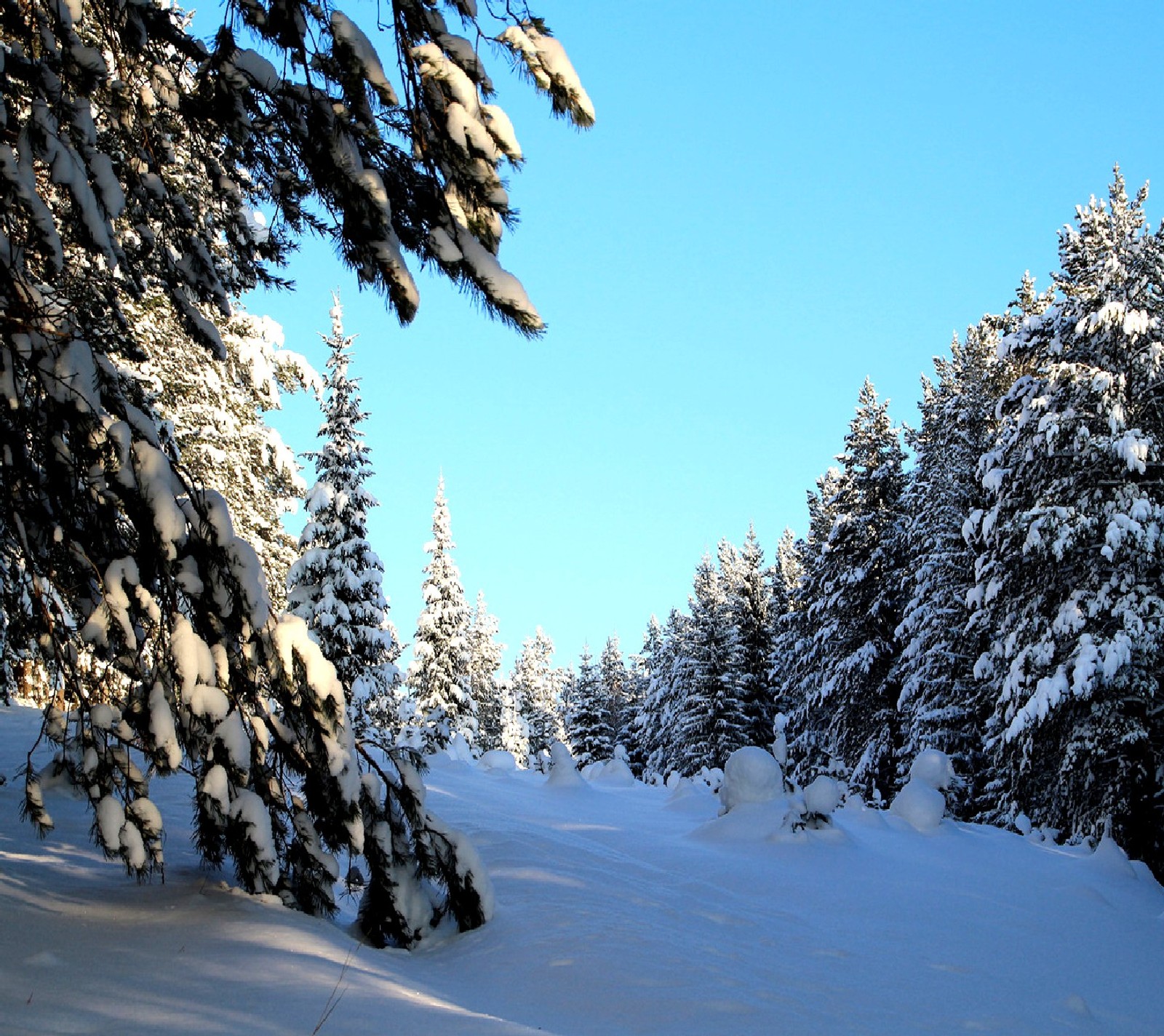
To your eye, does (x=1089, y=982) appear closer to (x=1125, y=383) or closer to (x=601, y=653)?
(x=1125, y=383)

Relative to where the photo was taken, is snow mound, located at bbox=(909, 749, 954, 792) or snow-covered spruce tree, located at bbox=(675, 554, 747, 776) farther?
snow-covered spruce tree, located at bbox=(675, 554, 747, 776)

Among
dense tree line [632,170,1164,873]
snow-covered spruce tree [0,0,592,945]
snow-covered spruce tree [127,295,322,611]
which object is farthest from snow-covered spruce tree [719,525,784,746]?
snow-covered spruce tree [0,0,592,945]

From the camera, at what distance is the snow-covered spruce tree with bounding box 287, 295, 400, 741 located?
2108cm

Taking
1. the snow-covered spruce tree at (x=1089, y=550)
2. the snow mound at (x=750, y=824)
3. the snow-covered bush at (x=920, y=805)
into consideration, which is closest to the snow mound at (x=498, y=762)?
the snow mound at (x=750, y=824)

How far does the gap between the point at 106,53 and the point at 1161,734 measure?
16.3 meters

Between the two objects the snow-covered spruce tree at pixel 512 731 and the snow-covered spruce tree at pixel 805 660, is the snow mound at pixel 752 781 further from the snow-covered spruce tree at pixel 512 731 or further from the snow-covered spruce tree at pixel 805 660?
the snow-covered spruce tree at pixel 512 731

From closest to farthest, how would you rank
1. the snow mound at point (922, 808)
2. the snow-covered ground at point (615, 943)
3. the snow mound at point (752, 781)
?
the snow-covered ground at point (615, 943) < the snow mound at point (752, 781) < the snow mound at point (922, 808)

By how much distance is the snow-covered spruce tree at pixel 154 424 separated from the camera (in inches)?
145

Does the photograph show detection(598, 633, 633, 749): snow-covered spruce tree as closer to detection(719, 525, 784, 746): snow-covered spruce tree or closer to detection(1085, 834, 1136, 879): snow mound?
detection(719, 525, 784, 746): snow-covered spruce tree

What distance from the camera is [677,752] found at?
3209 centimetres

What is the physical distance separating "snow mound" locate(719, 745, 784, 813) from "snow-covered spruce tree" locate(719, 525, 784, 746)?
21808 mm

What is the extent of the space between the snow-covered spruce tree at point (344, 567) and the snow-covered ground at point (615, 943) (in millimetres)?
11472

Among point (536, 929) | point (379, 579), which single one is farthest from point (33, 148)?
point (379, 579)

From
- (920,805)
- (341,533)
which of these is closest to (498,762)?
(920,805)
